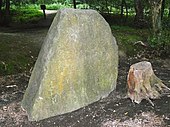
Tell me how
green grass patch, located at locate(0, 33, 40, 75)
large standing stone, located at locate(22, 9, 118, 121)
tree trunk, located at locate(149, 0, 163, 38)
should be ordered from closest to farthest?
1. large standing stone, located at locate(22, 9, 118, 121)
2. green grass patch, located at locate(0, 33, 40, 75)
3. tree trunk, located at locate(149, 0, 163, 38)

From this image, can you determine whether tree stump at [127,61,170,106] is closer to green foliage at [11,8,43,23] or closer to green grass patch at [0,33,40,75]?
green grass patch at [0,33,40,75]

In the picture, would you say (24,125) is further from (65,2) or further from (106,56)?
(65,2)

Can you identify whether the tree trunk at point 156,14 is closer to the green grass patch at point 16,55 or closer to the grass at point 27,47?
the grass at point 27,47

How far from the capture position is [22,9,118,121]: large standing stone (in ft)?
16.9

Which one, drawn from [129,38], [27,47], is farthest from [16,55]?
[129,38]

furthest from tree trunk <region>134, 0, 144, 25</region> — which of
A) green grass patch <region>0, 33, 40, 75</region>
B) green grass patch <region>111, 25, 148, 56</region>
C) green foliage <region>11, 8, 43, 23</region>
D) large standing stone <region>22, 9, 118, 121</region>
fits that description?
large standing stone <region>22, 9, 118, 121</region>

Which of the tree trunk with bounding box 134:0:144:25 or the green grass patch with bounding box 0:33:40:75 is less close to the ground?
the tree trunk with bounding box 134:0:144:25

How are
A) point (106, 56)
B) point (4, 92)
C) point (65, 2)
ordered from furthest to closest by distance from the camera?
point (65, 2), point (4, 92), point (106, 56)

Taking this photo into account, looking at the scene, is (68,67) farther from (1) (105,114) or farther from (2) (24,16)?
(2) (24,16)

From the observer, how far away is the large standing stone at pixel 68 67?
5160 mm

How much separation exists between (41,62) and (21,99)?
1.20 m

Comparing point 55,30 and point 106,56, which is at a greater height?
point 55,30

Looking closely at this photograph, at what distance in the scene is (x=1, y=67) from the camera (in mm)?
8078

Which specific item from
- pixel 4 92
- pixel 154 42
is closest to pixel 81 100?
pixel 4 92
